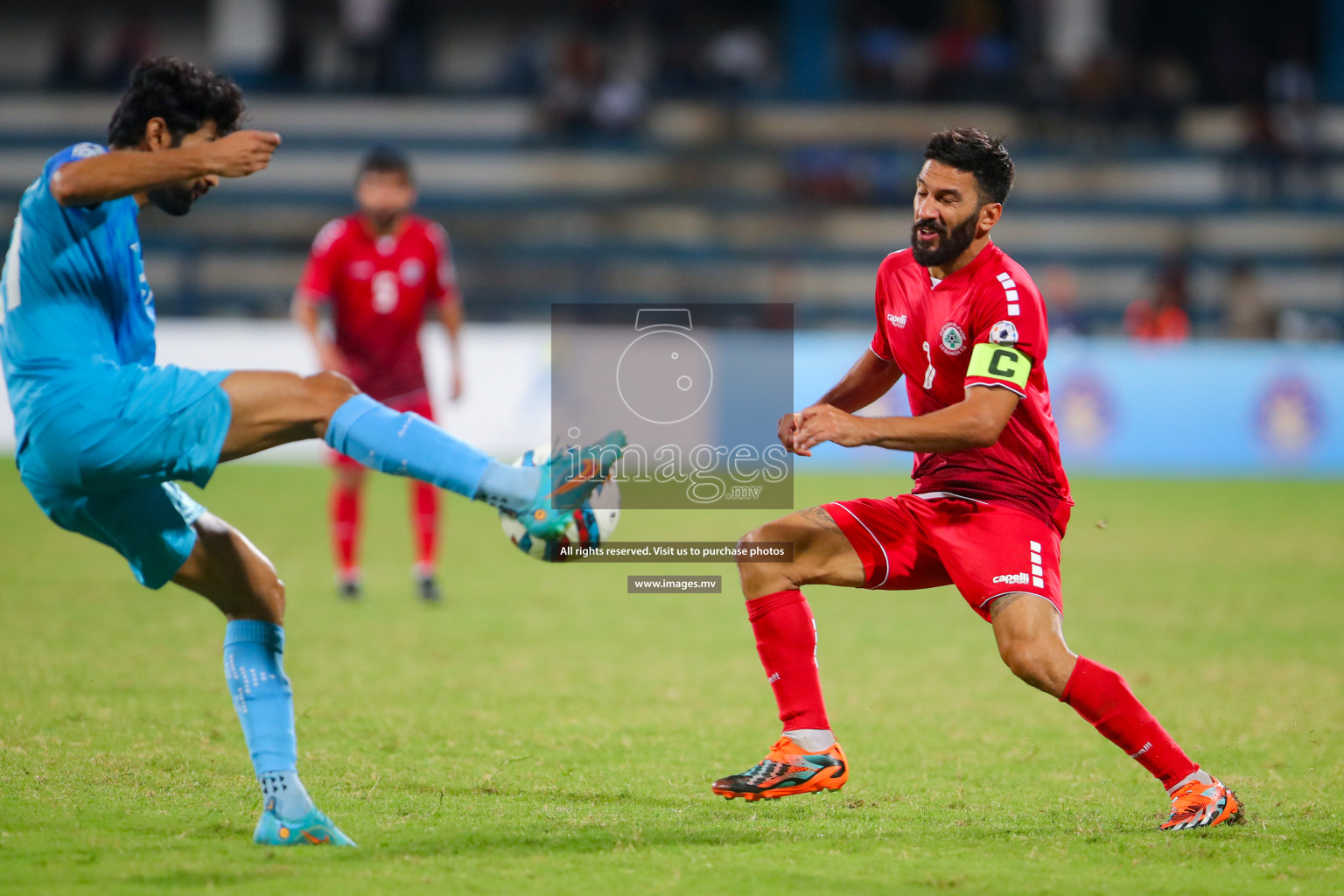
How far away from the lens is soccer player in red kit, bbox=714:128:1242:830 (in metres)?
3.98

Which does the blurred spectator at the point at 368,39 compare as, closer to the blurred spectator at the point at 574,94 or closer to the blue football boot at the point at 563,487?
the blurred spectator at the point at 574,94

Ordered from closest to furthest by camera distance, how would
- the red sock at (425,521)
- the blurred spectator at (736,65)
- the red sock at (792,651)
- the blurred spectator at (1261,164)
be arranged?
the red sock at (792,651) < the red sock at (425,521) < the blurred spectator at (1261,164) < the blurred spectator at (736,65)

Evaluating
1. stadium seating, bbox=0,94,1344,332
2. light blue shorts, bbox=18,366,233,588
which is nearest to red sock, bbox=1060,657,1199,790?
light blue shorts, bbox=18,366,233,588

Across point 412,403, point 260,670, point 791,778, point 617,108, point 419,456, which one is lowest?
point 791,778

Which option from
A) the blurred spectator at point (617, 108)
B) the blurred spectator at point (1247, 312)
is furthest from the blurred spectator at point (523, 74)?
the blurred spectator at point (1247, 312)

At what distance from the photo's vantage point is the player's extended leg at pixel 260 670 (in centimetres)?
372

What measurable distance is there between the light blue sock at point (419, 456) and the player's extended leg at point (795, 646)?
1125mm

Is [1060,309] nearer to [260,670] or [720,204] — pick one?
[720,204]

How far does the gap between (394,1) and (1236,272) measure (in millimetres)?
13696

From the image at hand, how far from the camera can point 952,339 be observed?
13.9 feet

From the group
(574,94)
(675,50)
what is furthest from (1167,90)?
(574,94)

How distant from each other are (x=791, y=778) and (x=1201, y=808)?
118 cm

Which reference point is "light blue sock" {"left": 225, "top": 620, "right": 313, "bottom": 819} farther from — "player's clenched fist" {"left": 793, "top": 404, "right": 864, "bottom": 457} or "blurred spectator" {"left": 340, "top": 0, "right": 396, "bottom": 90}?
"blurred spectator" {"left": 340, "top": 0, "right": 396, "bottom": 90}

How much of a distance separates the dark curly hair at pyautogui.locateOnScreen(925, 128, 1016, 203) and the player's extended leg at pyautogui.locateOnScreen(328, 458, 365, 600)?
193 inches
